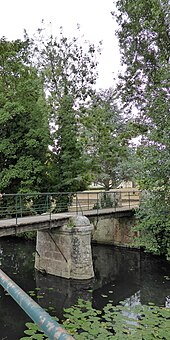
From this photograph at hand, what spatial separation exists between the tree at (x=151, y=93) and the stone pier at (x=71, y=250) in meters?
2.18

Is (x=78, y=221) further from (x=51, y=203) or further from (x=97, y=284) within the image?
(x=51, y=203)

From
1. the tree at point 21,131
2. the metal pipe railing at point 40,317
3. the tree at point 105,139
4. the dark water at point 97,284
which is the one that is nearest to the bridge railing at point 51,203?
the tree at point 21,131

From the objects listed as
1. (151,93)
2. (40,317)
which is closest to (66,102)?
(151,93)

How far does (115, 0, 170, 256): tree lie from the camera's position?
779 cm

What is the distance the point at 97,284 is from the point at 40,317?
10.3 meters

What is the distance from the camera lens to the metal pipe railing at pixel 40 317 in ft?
2.33

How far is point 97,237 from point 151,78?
903cm

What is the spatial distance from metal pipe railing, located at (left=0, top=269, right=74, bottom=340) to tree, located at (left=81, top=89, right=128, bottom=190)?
51.2 ft

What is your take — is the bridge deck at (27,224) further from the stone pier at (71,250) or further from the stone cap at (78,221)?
the stone pier at (71,250)

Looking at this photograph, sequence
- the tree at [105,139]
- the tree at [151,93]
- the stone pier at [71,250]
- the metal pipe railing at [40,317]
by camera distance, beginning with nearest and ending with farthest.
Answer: the metal pipe railing at [40,317] < the tree at [151,93] < the stone pier at [71,250] < the tree at [105,139]

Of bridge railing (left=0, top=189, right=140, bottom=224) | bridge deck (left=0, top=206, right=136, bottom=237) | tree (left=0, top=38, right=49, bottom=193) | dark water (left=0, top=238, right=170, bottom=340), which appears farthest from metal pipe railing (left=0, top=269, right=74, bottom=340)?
tree (left=0, top=38, right=49, bottom=193)

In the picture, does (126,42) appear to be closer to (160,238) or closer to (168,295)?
(160,238)

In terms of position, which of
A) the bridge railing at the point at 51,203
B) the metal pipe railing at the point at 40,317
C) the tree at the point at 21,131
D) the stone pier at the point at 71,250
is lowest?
the stone pier at the point at 71,250

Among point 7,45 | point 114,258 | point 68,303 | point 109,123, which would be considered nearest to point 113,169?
point 109,123
